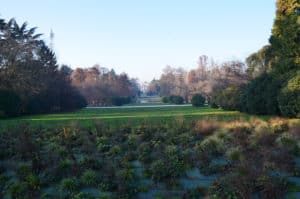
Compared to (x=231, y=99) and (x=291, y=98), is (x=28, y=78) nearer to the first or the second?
(x=231, y=99)

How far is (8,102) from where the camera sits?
25.1 metres

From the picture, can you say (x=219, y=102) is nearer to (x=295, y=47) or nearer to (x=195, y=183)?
(x=295, y=47)

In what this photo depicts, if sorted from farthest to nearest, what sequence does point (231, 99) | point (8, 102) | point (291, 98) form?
point (231, 99)
point (8, 102)
point (291, 98)

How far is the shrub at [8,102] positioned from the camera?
2475 cm

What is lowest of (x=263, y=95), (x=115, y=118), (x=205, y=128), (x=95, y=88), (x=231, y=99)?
(x=115, y=118)

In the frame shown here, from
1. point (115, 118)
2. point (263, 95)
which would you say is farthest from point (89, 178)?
point (263, 95)

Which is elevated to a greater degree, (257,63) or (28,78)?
(257,63)

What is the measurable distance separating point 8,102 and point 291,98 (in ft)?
64.0

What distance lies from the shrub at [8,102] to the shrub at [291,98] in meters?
18.5

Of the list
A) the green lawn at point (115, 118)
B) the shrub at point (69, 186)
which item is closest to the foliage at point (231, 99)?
the green lawn at point (115, 118)

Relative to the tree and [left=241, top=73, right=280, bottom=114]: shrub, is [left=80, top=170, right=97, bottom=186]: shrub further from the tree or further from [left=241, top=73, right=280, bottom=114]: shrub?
the tree

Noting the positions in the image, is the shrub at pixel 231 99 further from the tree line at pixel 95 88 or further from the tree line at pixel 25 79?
the tree line at pixel 95 88

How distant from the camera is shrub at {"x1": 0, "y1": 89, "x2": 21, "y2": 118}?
2475 cm

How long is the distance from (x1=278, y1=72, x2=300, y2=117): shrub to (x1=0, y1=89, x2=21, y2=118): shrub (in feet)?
60.7
